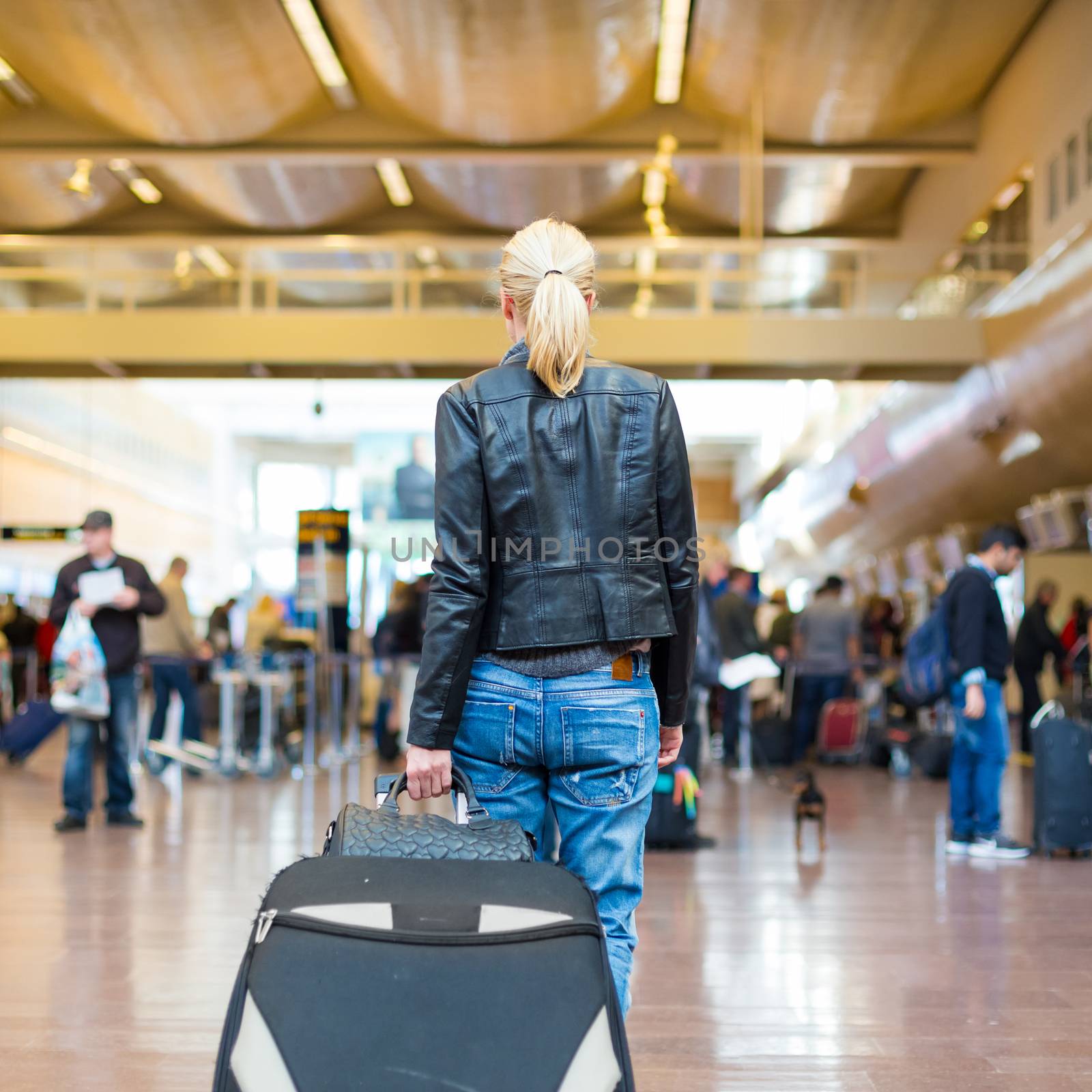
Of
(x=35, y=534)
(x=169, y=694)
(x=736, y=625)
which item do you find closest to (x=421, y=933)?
(x=736, y=625)

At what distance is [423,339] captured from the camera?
13086 mm

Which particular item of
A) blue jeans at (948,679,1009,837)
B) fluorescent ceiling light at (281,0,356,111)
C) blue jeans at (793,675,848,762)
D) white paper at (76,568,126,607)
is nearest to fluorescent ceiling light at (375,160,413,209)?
fluorescent ceiling light at (281,0,356,111)

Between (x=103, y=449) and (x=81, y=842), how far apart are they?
20296 mm

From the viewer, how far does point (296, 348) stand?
13062 millimetres

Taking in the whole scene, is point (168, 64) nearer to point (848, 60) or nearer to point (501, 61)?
point (501, 61)

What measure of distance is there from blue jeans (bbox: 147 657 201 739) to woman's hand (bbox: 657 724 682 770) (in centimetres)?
800

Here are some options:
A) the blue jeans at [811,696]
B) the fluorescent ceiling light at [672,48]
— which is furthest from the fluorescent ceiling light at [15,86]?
the blue jeans at [811,696]

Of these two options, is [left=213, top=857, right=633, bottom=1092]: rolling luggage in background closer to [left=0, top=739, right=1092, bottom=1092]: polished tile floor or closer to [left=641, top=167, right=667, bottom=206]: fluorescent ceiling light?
[left=0, top=739, right=1092, bottom=1092]: polished tile floor

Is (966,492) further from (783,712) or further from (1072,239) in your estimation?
(1072,239)

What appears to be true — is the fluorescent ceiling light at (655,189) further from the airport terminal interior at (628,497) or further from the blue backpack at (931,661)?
the blue backpack at (931,661)

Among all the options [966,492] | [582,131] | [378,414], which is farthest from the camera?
[378,414]

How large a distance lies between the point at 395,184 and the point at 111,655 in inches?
490

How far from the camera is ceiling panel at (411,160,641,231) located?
56.5ft

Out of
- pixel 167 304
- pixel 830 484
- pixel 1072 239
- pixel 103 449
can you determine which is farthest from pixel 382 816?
pixel 103 449
